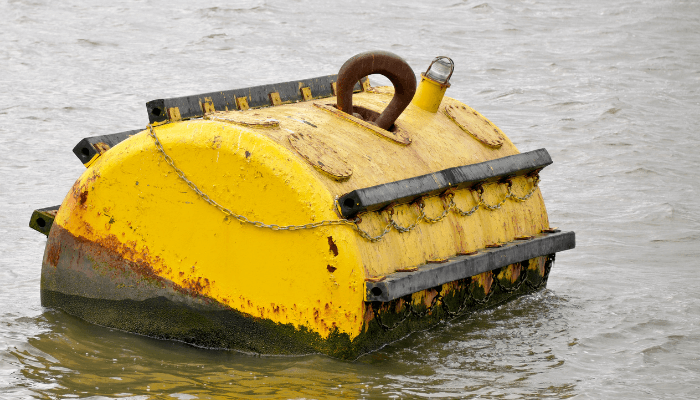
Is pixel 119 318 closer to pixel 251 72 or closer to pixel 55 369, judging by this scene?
pixel 55 369

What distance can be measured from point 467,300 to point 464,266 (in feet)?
2.10

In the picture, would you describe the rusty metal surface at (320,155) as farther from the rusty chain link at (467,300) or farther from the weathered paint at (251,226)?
the rusty chain link at (467,300)

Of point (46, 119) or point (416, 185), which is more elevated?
point (46, 119)

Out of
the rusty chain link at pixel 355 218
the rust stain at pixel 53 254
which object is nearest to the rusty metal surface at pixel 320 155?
the rusty chain link at pixel 355 218

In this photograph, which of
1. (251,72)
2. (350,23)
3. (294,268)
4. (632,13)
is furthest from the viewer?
(632,13)

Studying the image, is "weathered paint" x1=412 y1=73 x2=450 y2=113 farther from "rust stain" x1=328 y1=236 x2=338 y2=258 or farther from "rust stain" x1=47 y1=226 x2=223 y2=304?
"rust stain" x1=47 y1=226 x2=223 y2=304

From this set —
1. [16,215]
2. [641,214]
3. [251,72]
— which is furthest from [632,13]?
[16,215]

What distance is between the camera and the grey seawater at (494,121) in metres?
5.72

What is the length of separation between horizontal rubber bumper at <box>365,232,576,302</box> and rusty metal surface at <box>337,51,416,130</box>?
1159 mm

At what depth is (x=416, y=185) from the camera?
240 inches

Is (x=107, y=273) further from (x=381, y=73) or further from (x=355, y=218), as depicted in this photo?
(x=381, y=73)

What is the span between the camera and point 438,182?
6316 mm

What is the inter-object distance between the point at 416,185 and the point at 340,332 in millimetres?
1083

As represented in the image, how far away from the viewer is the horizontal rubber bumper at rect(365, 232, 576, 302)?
219 inches
